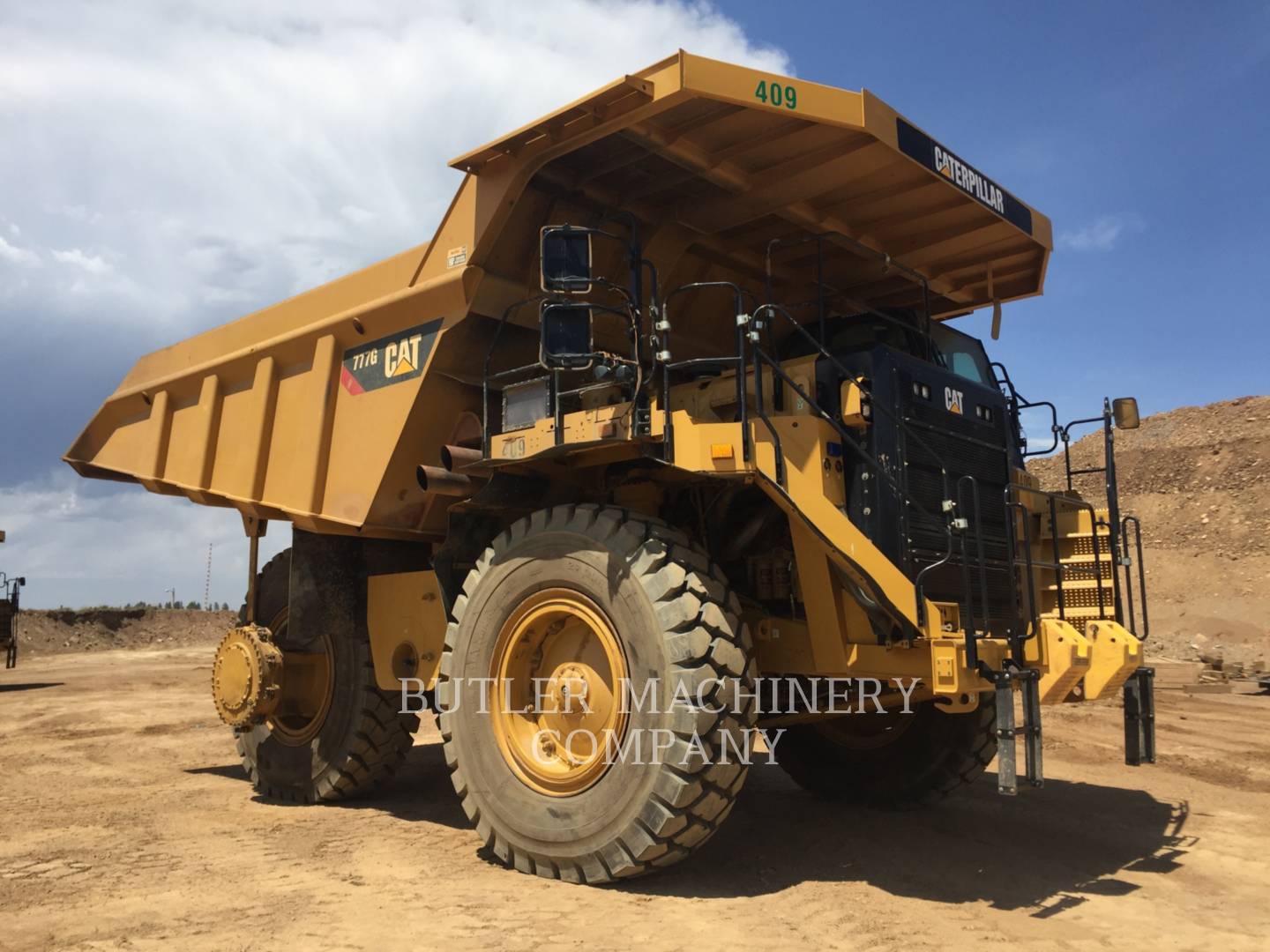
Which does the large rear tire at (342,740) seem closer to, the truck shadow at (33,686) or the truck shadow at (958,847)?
the truck shadow at (958,847)

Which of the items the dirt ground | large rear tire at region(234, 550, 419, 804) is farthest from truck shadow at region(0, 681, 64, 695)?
large rear tire at region(234, 550, 419, 804)

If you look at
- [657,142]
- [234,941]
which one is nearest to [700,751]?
[234,941]

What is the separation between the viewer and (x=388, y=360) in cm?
671

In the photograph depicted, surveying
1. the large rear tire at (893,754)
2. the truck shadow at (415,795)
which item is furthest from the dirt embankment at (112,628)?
the large rear tire at (893,754)

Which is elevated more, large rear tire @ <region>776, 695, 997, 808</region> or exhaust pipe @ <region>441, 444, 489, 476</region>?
exhaust pipe @ <region>441, 444, 489, 476</region>

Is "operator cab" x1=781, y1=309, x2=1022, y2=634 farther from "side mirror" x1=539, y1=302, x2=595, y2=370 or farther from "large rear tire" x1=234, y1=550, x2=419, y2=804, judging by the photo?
"large rear tire" x1=234, y1=550, x2=419, y2=804

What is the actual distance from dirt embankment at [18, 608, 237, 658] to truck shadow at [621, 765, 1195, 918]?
31.5 metres

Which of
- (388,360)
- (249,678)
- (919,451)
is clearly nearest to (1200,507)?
(919,451)

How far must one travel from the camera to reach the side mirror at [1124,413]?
20.6 ft

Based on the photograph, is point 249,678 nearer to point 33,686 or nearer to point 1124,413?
point 1124,413

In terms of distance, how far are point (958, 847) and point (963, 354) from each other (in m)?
3.14

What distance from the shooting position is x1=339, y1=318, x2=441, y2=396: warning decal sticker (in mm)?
6418

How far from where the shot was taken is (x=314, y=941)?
3936mm

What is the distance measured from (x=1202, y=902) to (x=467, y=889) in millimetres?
3477
